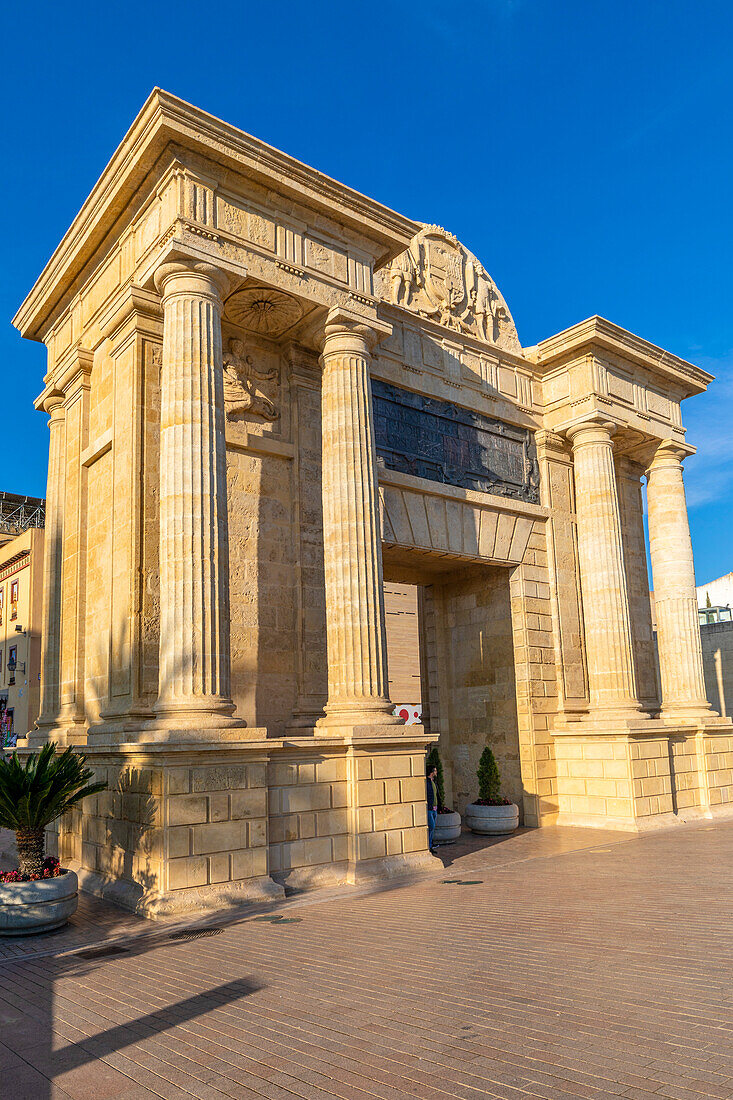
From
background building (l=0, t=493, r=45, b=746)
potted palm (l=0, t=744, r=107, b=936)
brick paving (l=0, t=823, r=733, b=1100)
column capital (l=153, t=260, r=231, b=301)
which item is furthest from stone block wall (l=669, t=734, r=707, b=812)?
background building (l=0, t=493, r=45, b=746)

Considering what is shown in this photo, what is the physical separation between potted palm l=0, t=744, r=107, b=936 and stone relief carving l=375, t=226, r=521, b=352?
1121 cm

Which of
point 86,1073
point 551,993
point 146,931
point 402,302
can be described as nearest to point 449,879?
point 146,931

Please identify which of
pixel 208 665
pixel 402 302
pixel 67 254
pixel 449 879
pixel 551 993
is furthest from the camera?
pixel 402 302

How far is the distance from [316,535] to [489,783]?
6323mm

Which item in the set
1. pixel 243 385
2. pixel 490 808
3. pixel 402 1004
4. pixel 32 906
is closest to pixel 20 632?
pixel 490 808

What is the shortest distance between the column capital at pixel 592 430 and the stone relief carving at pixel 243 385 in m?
7.57

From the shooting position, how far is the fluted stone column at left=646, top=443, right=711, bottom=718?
1917 cm

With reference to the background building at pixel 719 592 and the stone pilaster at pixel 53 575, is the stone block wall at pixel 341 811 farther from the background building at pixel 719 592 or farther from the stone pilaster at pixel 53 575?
the background building at pixel 719 592

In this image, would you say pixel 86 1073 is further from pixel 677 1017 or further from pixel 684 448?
pixel 684 448

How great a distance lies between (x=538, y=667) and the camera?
17.6m

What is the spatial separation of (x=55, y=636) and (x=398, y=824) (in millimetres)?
7155

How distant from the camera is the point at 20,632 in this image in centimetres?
4134

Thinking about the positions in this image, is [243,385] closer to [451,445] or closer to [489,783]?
[451,445]

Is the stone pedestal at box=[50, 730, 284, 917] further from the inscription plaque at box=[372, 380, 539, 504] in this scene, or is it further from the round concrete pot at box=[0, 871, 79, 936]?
the inscription plaque at box=[372, 380, 539, 504]
